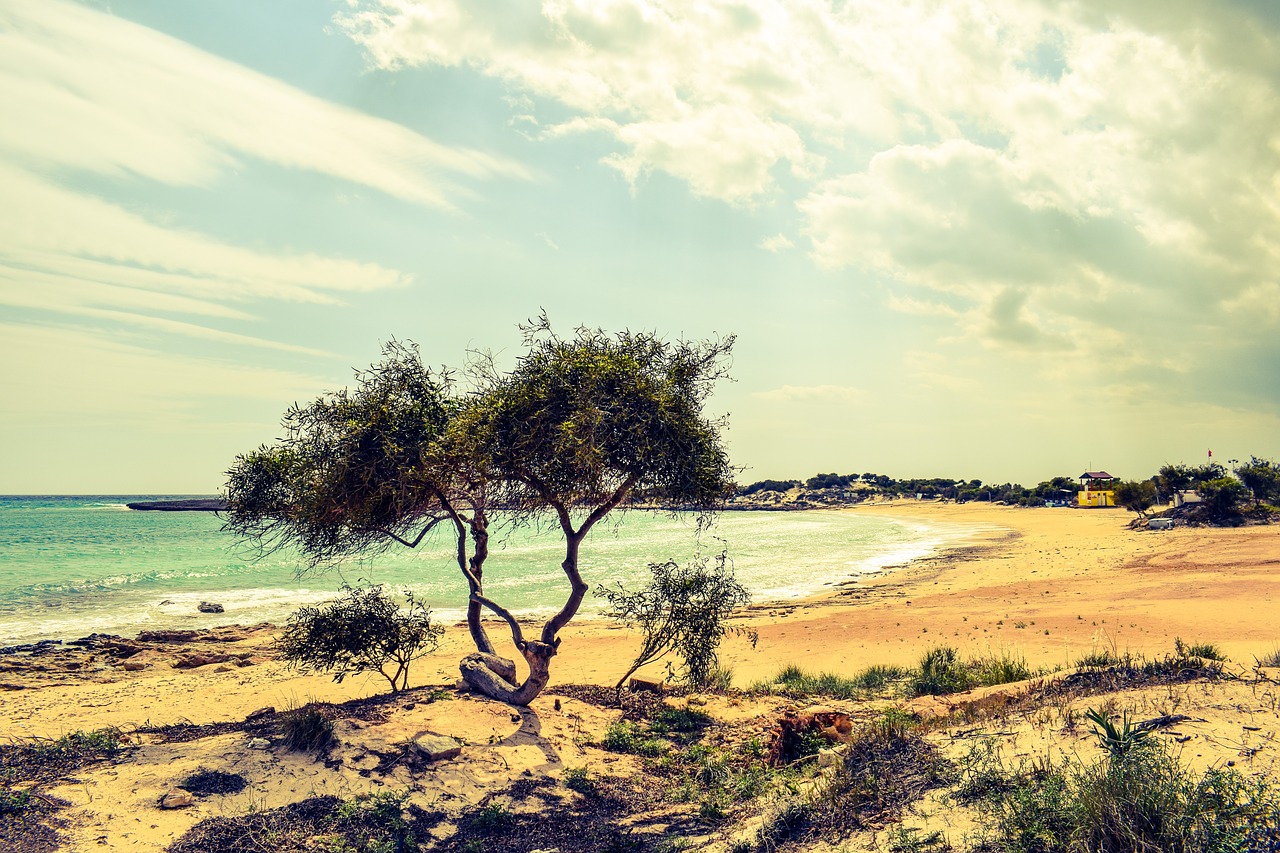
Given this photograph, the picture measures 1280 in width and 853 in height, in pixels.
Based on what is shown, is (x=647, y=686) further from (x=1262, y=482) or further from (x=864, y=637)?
(x=1262, y=482)

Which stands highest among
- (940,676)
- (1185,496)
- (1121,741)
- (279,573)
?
(1121,741)

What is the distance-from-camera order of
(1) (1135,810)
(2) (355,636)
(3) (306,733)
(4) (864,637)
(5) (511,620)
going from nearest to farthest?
1. (1) (1135,810)
2. (3) (306,733)
3. (5) (511,620)
4. (2) (355,636)
5. (4) (864,637)

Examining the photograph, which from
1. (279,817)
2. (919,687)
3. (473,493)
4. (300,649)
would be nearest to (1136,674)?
(919,687)

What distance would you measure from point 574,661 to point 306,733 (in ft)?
34.0

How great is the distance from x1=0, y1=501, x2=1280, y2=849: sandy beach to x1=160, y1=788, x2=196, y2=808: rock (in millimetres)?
157

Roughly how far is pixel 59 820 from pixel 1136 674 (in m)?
14.1

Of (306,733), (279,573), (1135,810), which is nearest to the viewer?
(1135,810)

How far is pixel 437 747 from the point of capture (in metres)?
9.88

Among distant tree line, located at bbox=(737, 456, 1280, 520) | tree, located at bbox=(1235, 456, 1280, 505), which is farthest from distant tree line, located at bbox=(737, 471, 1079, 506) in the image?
tree, located at bbox=(1235, 456, 1280, 505)

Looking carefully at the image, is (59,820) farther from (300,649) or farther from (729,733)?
(729,733)

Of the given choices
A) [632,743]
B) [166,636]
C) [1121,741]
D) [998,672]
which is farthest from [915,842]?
[166,636]

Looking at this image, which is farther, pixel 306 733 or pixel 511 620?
pixel 511 620

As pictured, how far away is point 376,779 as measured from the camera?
9.16 metres

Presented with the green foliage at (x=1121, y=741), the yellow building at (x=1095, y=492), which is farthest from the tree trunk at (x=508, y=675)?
the yellow building at (x=1095, y=492)
